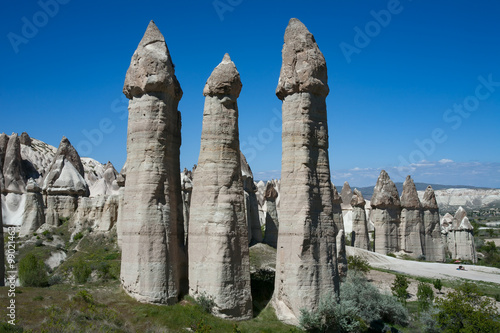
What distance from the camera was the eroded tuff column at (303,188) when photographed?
18.8 meters

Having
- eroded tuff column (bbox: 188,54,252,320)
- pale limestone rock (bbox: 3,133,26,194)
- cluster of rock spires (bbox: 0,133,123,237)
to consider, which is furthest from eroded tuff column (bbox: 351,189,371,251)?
pale limestone rock (bbox: 3,133,26,194)

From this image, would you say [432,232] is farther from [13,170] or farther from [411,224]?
[13,170]

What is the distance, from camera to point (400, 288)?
28.0 metres

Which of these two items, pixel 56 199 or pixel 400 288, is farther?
pixel 56 199

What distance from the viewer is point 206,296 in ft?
59.5

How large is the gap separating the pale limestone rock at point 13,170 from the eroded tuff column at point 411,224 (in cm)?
3459

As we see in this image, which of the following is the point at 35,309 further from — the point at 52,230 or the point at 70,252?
the point at 52,230

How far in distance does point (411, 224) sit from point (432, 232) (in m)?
3.25

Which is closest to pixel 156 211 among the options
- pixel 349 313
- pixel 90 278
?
pixel 90 278

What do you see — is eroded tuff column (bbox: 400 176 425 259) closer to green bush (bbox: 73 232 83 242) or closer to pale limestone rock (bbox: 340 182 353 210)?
pale limestone rock (bbox: 340 182 353 210)

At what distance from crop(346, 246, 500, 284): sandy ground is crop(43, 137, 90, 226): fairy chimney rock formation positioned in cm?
2243

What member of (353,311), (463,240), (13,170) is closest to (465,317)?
(353,311)

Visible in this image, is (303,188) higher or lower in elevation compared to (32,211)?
higher

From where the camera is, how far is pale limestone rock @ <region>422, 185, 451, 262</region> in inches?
1743
